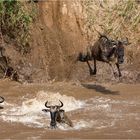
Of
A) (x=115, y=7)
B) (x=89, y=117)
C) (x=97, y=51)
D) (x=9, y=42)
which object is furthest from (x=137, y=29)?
(x=89, y=117)

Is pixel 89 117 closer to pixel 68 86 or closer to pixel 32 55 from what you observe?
pixel 68 86

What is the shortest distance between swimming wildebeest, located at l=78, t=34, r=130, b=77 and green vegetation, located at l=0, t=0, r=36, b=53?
2392mm

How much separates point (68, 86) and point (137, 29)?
4078 millimetres

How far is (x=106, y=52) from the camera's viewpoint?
724 inches

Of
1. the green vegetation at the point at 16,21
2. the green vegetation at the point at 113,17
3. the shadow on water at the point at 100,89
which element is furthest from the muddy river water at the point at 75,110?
the green vegetation at the point at 113,17

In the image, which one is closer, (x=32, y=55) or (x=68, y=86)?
(x=68, y=86)

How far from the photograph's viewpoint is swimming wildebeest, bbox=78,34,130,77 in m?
18.0

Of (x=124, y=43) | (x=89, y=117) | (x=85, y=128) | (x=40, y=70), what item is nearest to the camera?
(x=85, y=128)

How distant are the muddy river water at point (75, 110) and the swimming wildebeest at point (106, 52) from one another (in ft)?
2.94

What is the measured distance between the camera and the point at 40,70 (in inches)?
788

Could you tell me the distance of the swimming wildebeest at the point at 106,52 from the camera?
18.0 metres

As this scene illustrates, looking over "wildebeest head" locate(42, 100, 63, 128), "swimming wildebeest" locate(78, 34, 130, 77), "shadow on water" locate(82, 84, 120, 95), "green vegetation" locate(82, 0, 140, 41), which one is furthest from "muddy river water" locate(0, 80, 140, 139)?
"green vegetation" locate(82, 0, 140, 41)

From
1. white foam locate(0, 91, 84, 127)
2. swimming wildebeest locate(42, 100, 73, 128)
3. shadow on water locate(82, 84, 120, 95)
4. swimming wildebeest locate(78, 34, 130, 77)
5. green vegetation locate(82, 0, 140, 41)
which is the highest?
green vegetation locate(82, 0, 140, 41)

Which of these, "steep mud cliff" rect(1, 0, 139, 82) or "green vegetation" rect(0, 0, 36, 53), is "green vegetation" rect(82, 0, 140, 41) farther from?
"green vegetation" rect(0, 0, 36, 53)
